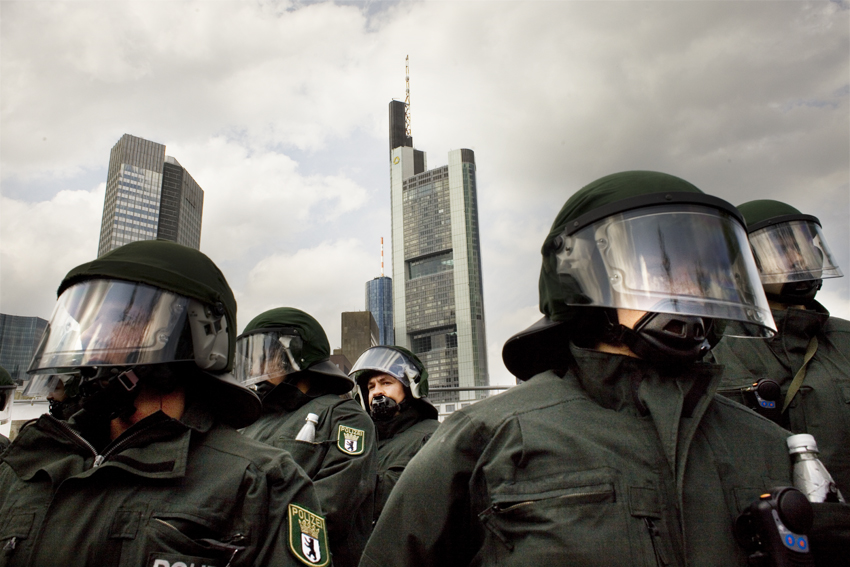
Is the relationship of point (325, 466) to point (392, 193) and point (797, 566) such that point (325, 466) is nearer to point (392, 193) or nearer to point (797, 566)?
point (797, 566)

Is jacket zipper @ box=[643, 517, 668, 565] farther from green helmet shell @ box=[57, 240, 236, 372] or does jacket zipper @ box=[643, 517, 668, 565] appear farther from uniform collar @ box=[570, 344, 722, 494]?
green helmet shell @ box=[57, 240, 236, 372]

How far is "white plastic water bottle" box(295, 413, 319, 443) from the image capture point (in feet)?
12.0

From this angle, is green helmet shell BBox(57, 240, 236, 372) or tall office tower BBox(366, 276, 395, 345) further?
tall office tower BBox(366, 276, 395, 345)

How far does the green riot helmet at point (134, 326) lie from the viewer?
5.71 feet

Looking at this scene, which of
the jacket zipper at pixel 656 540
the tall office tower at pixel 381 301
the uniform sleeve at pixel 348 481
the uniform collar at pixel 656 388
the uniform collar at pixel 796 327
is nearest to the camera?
the jacket zipper at pixel 656 540

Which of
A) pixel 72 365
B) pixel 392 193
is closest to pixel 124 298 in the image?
pixel 72 365

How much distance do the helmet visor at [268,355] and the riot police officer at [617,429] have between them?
114 inches

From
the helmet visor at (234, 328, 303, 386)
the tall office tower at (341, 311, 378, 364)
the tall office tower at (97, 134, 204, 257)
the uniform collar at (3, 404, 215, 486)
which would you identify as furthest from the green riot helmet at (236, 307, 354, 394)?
the tall office tower at (97, 134, 204, 257)

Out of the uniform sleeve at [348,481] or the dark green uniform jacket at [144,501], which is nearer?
the dark green uniform jacket at [144,501]

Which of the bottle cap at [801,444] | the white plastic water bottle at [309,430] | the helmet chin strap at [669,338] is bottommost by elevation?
the white plastic water bottle at [309,430]

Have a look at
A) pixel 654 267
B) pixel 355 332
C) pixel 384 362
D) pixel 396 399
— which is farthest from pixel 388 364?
pixel 355 332

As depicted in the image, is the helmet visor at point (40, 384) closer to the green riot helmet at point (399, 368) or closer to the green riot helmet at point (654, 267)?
the green riot helmet at point (654, 267)

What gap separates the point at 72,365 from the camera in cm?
170

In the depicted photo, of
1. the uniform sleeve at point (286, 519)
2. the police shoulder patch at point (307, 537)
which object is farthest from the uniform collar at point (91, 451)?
the police shoulder patch at point (307, 537)
